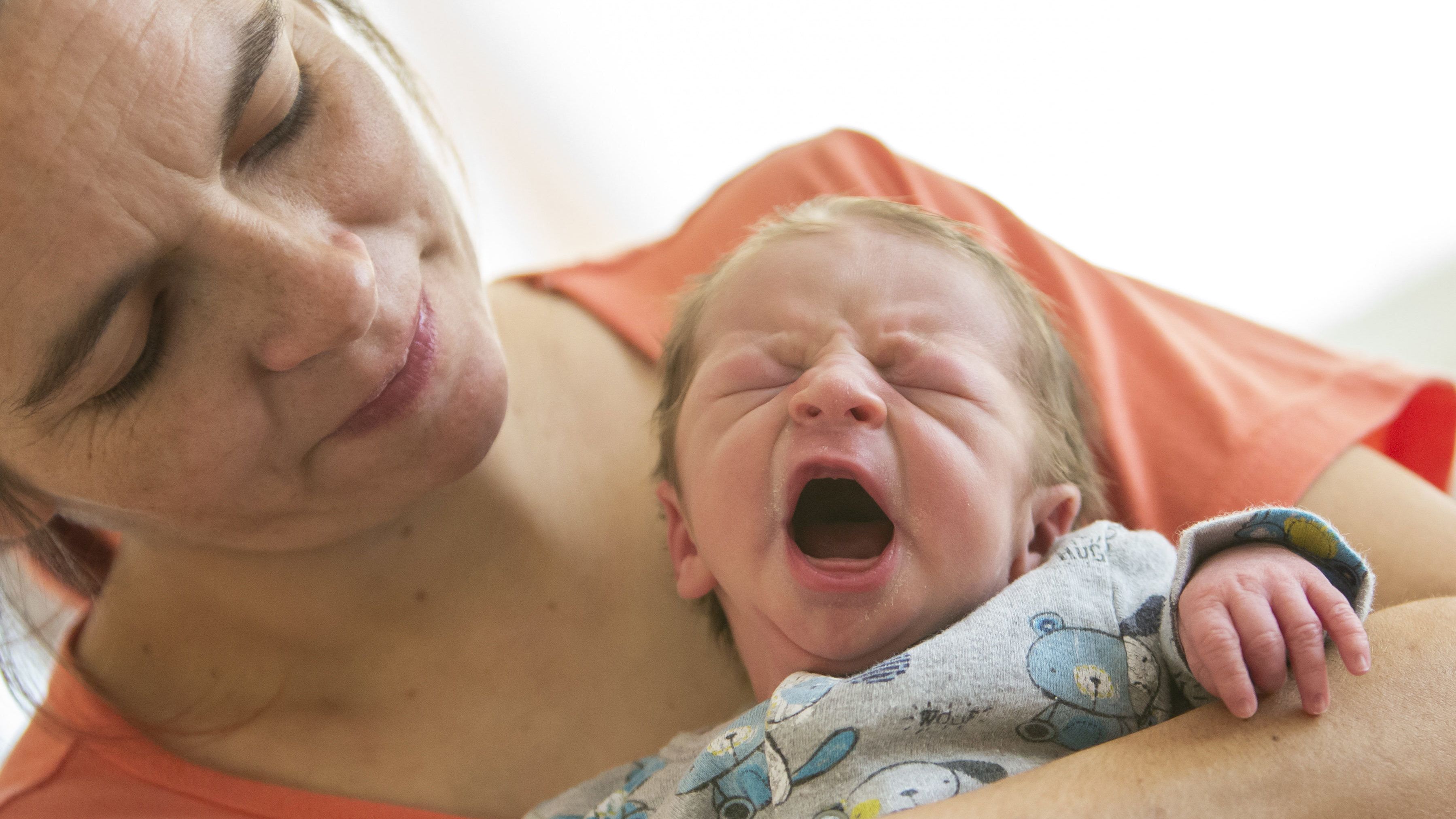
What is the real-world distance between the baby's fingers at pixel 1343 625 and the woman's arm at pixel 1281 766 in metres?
0.04

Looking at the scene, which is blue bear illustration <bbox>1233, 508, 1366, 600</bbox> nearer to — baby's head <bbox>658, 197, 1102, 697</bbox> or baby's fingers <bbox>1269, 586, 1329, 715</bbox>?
baby's fingers <bbox>1269, 586, 1329, 715</bbox>

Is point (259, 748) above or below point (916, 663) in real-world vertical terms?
below

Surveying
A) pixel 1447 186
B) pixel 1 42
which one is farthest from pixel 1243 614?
pixel 1447 186

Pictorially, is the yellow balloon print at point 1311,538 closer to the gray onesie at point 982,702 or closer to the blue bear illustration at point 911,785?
the gray onesie at point 982,702

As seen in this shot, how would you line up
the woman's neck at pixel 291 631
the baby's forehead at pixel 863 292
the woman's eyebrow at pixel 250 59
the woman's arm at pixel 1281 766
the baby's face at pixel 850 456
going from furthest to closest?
the woman's neck at pixel 291 631 < the baby's forehead at pixel 863 292 < the baby's face at pixel 850 456 < the woman's eyebrow at pixel 250 59 < the woman's arm at pixel 1281 766

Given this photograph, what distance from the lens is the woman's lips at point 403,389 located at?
3.32 ft

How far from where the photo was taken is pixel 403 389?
1.02 m

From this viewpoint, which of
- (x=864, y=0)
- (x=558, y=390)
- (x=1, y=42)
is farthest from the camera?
(x=864, y=0)

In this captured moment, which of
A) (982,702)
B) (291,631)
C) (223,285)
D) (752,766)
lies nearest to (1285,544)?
(982,702)

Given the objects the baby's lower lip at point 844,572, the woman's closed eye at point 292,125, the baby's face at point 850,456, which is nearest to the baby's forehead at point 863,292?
the baby's face at point 850,456

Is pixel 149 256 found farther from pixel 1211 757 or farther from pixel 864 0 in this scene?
pixel 864 0

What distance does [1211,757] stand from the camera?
2.50 feet

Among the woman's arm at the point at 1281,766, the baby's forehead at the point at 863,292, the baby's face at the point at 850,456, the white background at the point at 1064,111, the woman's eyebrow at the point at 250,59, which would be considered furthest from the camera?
the white background at the point at 1064,111

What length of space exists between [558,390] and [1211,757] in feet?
3.02
